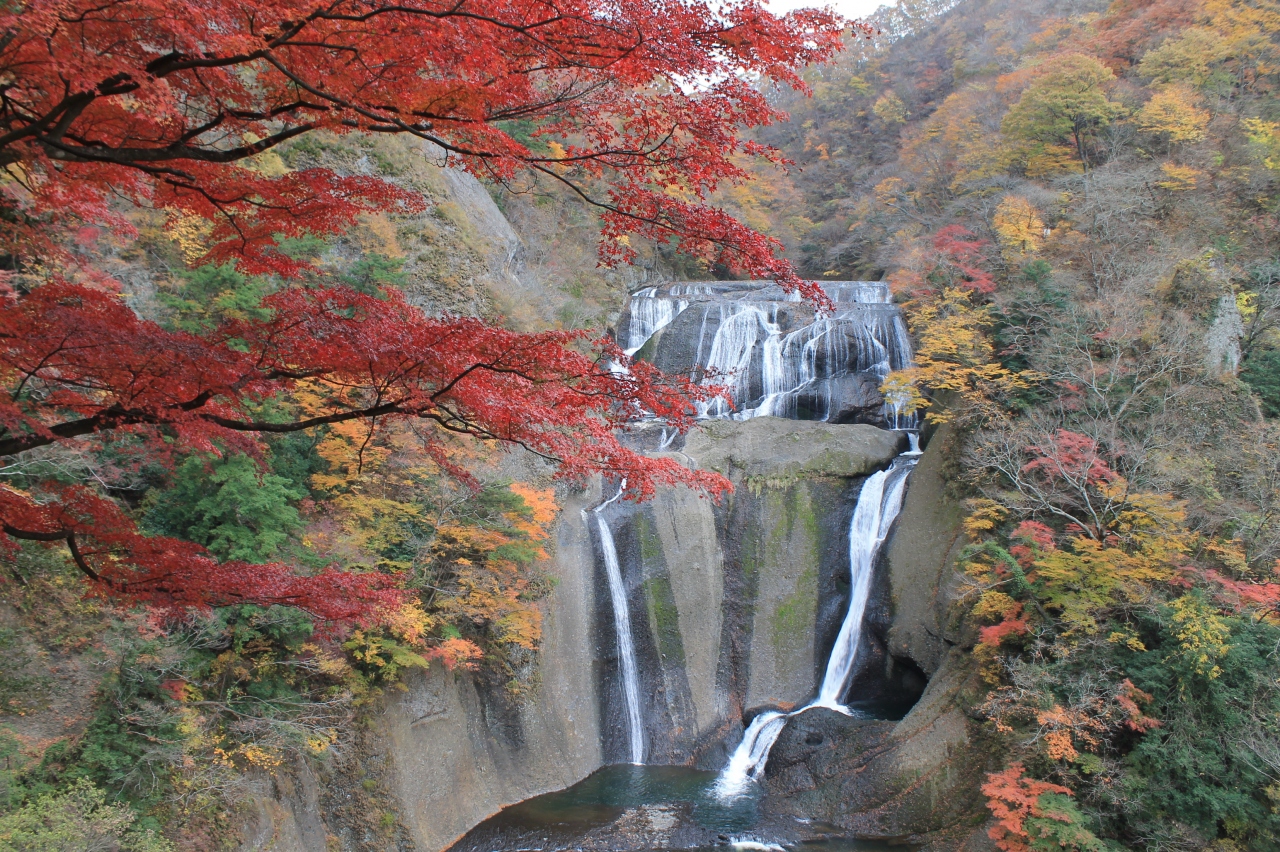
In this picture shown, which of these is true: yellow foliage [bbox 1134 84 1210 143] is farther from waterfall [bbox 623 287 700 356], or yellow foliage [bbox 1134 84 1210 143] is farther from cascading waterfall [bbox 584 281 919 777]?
waterfall [bbox 623 287 700 356]

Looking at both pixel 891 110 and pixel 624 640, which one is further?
pixel 891 110

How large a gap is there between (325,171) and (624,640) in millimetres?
12404

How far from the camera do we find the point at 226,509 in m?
9.07

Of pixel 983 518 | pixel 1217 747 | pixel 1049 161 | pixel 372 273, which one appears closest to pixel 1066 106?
pixel 1049 161

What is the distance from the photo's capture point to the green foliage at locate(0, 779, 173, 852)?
5.37 metres

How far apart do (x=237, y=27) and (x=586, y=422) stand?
3075mm

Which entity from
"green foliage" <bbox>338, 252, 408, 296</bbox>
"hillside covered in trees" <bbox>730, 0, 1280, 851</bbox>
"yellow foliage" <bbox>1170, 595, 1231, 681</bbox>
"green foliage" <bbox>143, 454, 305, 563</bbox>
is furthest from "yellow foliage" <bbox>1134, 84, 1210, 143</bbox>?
"green foliage" <bbox>143, 454, 305, 563</bbox>

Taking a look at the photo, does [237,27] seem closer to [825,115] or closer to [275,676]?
[275,676]

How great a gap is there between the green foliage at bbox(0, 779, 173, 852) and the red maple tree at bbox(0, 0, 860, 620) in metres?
2.40

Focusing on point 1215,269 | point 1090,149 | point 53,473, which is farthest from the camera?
point 1090,149

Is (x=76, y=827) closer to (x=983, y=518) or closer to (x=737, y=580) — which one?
(x=737, y=580)

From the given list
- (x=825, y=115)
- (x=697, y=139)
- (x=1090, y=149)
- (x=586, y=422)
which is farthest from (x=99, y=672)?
(x=825, y=115)

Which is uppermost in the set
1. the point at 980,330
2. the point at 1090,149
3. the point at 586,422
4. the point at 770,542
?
the point at 1090,149

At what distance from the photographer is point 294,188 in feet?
15.1
